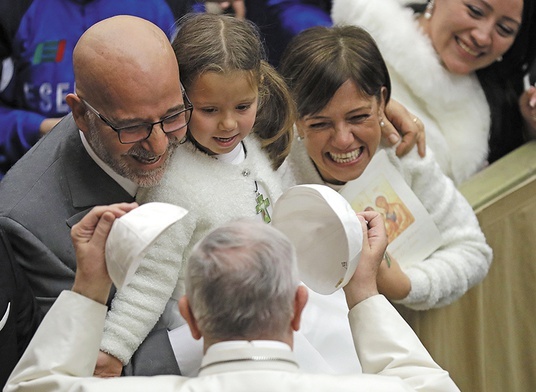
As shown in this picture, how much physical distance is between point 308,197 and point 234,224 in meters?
0.35

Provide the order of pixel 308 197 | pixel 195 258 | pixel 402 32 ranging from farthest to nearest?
pixel 402 32, pixel 308 197, pixel 195 258

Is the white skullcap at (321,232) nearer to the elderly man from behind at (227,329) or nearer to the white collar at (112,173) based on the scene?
the elderly man from behind at (227,329)

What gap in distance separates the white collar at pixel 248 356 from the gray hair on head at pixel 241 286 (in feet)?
0.05

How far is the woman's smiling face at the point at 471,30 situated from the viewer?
11.1 ft

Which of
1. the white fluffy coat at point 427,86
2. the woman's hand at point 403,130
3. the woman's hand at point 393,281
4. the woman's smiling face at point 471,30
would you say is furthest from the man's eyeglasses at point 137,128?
the woman's smiling face at point 471,30

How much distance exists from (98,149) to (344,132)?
2.40ft

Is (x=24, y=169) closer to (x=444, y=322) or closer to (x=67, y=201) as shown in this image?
(x=67, y=201)

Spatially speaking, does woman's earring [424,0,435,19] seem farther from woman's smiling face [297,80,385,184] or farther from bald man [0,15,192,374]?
bald man [0,15,192,374]

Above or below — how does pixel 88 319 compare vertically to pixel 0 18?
above

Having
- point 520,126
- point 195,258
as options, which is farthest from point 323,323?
point 520,126

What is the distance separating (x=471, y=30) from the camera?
3395 mm

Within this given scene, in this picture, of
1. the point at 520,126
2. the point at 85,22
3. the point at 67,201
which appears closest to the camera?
the point at 67,201

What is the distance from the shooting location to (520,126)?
3615 millimetres

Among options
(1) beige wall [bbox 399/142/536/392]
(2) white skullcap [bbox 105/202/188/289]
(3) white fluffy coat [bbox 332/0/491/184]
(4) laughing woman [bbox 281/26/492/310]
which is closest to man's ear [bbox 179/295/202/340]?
(2) white skullcap [bbox 105/202/188/289]
